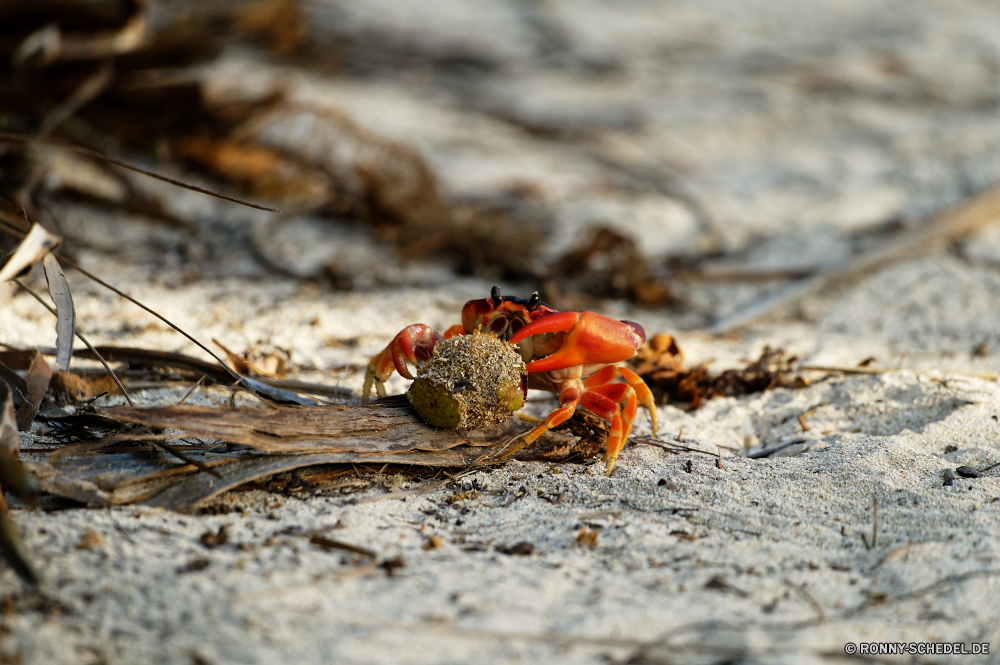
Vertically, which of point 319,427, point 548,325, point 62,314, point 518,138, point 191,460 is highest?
point 518,138

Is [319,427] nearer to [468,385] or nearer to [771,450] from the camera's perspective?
[468,385]

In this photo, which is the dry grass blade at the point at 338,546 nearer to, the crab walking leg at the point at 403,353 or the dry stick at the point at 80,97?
the crab walking leg at the point at 403,353

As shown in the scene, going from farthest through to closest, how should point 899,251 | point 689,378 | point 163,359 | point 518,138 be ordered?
1. point 518,138
2. point 899,251
3. point 689,378
4. point 163,359

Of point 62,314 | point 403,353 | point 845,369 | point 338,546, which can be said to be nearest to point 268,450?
point 338,546

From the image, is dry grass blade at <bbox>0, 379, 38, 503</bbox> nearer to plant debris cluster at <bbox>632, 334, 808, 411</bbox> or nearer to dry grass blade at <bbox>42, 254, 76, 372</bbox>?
dry grass blade at <bbox>42, 254, 76, 372</bbox>

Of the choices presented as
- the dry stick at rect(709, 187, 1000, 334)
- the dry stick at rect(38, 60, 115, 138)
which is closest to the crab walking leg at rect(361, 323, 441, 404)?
the dry stick at rect(709, 187, 1000, 334)

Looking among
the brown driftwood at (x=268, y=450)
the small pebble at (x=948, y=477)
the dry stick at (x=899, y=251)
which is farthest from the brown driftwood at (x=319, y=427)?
the dry stick at (x=899, y=251)

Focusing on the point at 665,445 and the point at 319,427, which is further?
the point at 665,445
